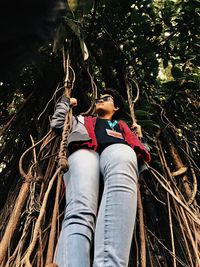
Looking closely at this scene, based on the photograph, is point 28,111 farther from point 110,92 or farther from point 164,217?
point 164,217

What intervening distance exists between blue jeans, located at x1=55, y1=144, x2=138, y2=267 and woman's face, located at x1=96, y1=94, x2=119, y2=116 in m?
0.45

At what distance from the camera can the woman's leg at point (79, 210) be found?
1.21 m

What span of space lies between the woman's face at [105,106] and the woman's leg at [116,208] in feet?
1.48

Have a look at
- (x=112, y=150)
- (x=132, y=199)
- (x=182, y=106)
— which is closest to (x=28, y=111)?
(x=182, y=106)

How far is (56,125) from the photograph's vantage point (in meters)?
1.74

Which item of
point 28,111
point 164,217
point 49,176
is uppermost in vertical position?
point 28,111

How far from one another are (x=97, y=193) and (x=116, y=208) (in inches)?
5.3

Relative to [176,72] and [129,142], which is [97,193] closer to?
[129,142]

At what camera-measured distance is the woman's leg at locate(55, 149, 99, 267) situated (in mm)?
1207

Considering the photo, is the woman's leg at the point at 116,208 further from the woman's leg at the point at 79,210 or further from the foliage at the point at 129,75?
the foliage at the point at 129,75

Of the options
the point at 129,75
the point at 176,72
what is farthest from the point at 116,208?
the point at 129,75

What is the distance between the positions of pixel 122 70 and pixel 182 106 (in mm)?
443

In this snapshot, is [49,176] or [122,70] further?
[122,70]

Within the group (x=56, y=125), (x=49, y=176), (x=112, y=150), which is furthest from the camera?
(x=49, y=176)
